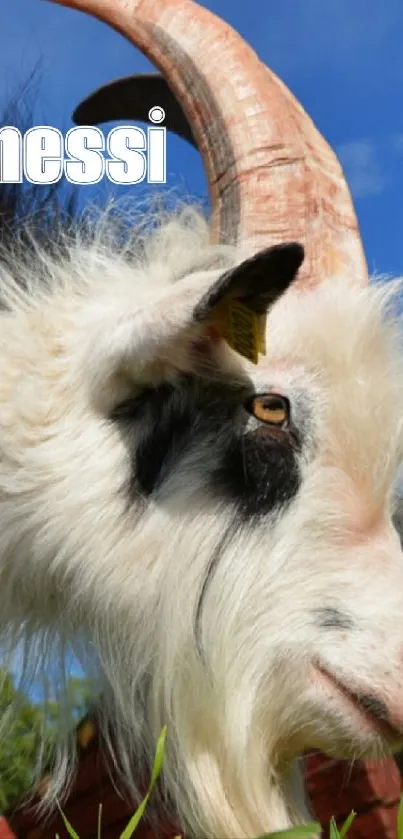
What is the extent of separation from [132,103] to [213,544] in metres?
1.43

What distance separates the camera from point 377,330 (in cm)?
193

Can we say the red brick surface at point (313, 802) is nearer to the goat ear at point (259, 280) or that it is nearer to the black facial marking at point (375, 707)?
the black facial marking at point (375, 707)

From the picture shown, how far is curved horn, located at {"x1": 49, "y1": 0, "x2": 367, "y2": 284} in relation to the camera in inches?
83.9

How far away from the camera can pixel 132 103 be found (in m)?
2.80

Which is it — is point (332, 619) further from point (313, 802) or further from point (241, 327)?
point (313, 802)

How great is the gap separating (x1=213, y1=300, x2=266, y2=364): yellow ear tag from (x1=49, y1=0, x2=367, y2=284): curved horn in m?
0.44

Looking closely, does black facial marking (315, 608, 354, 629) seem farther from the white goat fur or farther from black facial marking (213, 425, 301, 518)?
black facial marking (213, 425, 301, 518)

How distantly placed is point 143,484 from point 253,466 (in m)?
0.20

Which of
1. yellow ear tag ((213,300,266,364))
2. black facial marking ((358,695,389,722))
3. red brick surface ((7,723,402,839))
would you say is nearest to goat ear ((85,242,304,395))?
yellow ear tag ((213,300,266,364))

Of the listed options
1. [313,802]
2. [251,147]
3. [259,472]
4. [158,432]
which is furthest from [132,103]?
[313,802]

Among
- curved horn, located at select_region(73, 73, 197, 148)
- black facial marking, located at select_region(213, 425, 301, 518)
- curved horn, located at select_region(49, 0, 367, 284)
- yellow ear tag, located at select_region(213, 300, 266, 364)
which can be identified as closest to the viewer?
yellow ear tag, located at select_region(213, 300, 266, 364)

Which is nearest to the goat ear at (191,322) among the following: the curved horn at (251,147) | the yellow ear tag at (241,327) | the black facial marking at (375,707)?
the yellow ear tag at (241,327)

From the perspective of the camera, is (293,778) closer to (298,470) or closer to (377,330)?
(298,470)

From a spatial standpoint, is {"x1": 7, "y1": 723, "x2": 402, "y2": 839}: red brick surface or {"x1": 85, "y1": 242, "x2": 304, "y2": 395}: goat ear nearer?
{"x1": 85, "y1": 242, "x2": 304, "y2": 395}: goat ear
